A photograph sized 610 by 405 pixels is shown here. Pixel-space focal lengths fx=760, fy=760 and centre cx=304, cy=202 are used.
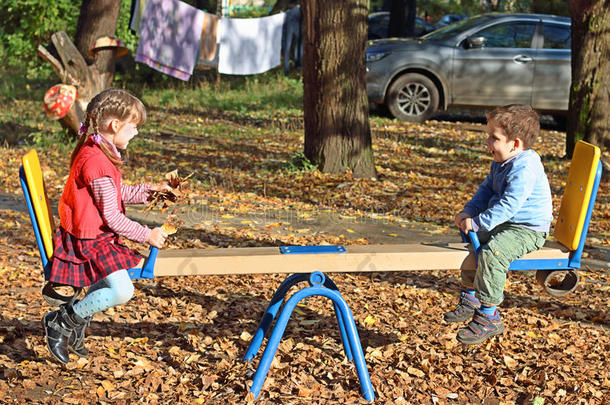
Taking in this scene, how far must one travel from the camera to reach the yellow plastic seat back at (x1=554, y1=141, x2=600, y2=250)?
3771mm

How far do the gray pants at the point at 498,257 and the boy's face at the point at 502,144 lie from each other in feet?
1.26

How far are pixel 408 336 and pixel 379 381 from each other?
685 millimetres

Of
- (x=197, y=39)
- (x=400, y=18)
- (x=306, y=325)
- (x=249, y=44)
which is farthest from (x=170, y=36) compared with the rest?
(x=306, y=325)

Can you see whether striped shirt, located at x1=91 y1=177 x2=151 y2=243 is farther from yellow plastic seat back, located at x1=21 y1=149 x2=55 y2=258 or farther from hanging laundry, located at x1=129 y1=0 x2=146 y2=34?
hanging laundry, located at x1=129 y1=0 x2=146 y2=34

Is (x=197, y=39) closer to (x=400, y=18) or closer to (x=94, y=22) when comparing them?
(x=94, y=22)

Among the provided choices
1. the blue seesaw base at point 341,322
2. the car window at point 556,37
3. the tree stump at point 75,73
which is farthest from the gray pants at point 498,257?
the car window at point 556,37

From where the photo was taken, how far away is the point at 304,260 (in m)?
3.67

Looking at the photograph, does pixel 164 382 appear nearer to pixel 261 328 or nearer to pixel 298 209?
pixel 261 328

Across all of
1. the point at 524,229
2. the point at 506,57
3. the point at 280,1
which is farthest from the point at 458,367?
the point at 280,1

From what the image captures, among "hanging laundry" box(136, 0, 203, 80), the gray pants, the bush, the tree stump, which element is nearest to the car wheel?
"hanging laundry" box(136, 0, 203, 80)

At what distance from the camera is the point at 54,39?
9.27 metres

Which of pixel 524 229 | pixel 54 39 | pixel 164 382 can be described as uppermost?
pixel 54 39

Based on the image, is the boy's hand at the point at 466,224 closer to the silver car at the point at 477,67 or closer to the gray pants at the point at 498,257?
the gray pants at the point at 498,257

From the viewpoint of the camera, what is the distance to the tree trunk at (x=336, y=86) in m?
8.12
